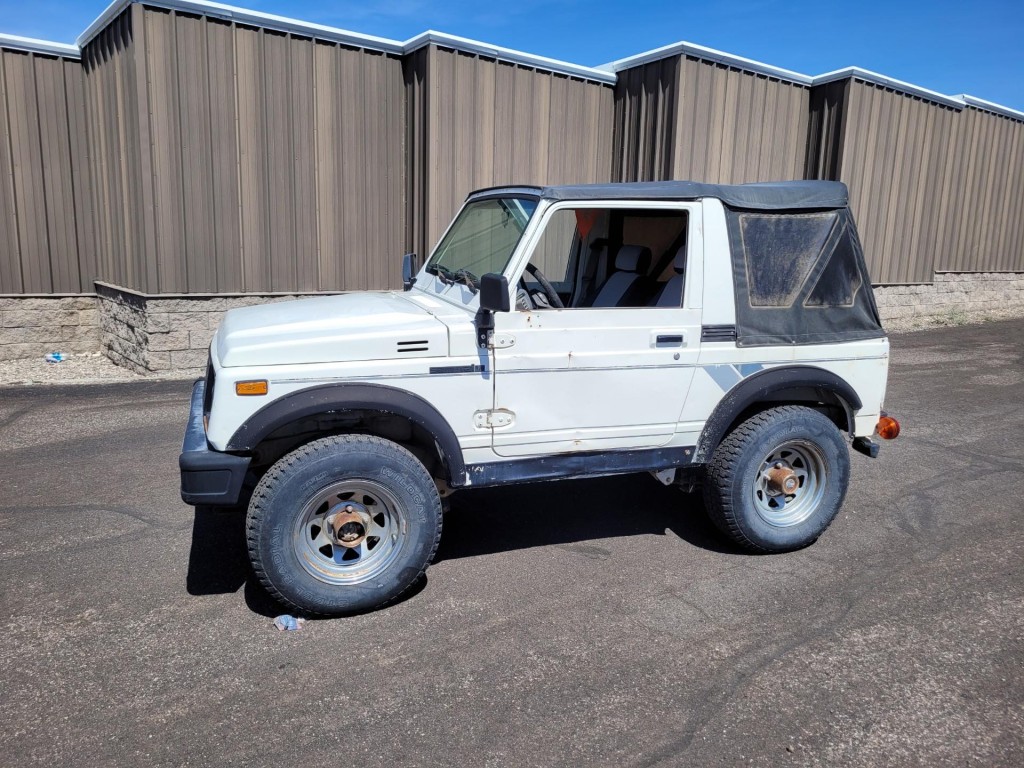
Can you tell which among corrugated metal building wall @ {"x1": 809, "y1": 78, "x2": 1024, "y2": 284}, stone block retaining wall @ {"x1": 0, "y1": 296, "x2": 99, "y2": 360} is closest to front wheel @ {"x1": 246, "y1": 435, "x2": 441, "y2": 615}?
stone block retaining wall @ {"x1": 0, "y1": 296, "x2": 99, "y2": 360}

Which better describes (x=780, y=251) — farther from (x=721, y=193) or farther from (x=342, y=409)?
(x=342, y=409)

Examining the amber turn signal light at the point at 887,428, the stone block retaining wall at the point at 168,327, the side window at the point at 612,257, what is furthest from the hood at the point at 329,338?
the stone block retaining wall at the point at 168,327

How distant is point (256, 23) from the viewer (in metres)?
10.3

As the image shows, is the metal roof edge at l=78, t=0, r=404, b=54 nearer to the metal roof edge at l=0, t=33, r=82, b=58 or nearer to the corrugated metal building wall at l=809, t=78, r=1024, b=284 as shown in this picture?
the metal roof edge at l=0, t=33, r=82, b=58

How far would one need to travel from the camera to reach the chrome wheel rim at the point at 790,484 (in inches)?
196

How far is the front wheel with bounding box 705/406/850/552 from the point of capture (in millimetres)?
4812

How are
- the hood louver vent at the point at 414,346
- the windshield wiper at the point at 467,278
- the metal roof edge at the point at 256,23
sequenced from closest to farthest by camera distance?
the hood louver vent at the point at 414,346 < the windshield wiper at the point at 467,278 < the metal roof edge at the point at 256,23

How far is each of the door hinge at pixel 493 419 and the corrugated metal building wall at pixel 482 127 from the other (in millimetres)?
7638

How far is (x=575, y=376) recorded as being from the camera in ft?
14.5

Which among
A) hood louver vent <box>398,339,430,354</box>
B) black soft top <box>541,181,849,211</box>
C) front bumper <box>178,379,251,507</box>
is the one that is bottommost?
front bumper <box>178,379,251,507</box>

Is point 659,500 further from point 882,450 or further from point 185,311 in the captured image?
point 185,311

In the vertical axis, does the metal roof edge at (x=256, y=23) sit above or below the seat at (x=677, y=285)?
above

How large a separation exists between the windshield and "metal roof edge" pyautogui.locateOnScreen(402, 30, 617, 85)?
677cm

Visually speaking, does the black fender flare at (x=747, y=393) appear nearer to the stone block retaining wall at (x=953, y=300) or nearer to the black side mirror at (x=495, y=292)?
the black side mirror at (x=495, y=292)
